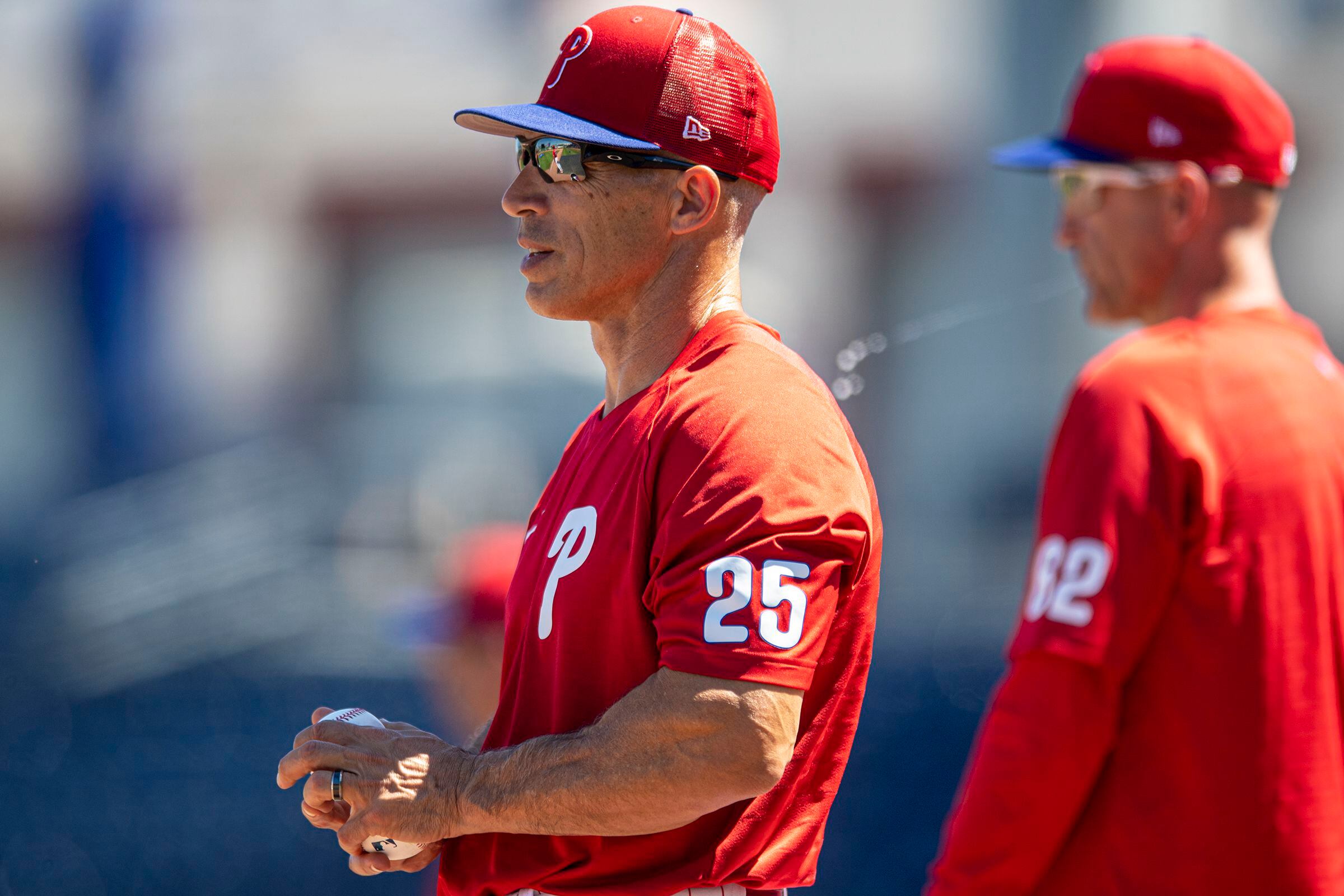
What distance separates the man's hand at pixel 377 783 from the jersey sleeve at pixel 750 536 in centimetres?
26

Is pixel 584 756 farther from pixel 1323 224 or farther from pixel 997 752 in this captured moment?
pixel 1323 224

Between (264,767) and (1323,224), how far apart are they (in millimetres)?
3407

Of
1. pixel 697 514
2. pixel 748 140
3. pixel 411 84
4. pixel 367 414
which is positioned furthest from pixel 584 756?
pixel 411 84

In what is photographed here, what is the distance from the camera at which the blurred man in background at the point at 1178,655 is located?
5.17 feet

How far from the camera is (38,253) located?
3990 mm

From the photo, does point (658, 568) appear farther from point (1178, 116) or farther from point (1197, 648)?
point (1178, 116)

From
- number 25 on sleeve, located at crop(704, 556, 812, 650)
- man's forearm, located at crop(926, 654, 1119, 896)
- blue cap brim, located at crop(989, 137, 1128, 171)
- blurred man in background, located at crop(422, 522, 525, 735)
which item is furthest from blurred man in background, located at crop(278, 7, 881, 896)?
blurred man in background, located at crop(422, 522, 525, 735)

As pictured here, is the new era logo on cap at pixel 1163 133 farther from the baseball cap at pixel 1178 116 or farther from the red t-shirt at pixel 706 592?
the red t-shirt at pixel 706 592

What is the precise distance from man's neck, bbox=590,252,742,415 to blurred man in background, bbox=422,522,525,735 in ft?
3.03

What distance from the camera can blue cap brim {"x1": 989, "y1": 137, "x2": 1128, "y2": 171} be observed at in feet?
6.23

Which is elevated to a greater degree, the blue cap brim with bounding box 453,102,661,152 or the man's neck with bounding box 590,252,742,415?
the blue cap brim with bounding box 453,102,661,152

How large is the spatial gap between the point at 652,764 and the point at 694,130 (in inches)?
26.5

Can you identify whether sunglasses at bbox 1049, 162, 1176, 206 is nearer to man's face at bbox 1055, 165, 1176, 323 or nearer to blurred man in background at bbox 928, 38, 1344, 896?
man's face at bbox 1055, 165, 1176, 323

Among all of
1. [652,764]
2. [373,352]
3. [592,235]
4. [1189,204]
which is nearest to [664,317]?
[592,235]
